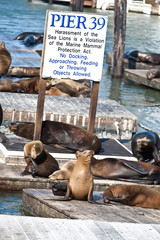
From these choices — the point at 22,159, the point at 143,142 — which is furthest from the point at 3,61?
the point at 143,142

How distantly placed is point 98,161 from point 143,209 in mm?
1511

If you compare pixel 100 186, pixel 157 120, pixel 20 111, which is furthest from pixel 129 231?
pixel 157 120

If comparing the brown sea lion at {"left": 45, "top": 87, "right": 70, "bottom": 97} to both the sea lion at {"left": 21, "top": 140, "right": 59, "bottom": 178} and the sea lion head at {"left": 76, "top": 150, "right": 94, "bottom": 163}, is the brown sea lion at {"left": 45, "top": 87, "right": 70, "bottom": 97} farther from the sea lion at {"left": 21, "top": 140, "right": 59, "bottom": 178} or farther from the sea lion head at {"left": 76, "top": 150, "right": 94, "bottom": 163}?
the sea lion head at {"left": 76, "top": 150, "right": 94, "bottom": 163}

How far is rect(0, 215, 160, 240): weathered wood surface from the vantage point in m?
4.75

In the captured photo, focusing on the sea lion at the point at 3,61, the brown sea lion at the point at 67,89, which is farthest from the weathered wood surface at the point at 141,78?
the sea lion at the point at 3,61

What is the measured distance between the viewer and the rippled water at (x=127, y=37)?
14.2 meters

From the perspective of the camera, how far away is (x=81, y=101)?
36.8 ft

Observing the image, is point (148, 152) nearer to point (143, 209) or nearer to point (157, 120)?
point (143, 209)

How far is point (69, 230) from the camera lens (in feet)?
16.1

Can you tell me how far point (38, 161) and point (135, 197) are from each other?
1597mm

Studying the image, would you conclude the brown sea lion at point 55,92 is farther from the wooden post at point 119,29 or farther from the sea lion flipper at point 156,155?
the wooden post at point 119,29

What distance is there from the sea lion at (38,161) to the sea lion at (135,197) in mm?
1315

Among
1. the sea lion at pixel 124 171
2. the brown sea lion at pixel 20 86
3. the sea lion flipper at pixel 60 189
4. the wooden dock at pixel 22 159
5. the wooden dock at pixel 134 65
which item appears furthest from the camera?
the wooden dock at pixel 134 65

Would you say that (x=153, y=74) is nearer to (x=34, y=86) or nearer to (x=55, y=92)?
(x=34, y=86)
